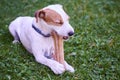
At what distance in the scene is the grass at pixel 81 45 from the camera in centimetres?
491

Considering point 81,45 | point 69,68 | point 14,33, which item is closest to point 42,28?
point 69,68

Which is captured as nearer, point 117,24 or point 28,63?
point 28,63

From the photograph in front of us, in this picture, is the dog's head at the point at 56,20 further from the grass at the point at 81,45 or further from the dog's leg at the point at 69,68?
the grass at the point at 81,45

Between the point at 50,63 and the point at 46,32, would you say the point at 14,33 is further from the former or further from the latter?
the point at 50,63

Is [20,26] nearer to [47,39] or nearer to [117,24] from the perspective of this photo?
[47,39]

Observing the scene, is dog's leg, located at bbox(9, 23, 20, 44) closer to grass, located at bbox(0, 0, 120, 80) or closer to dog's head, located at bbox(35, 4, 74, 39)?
grass, located at bbox(0, 0, 120, 80)

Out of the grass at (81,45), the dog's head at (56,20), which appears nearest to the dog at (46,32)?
the dog's head at (56,20)

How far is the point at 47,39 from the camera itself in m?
4.98

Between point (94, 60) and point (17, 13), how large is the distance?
8.93ft

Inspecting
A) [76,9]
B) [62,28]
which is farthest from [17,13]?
[62,28]

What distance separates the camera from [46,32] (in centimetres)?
489

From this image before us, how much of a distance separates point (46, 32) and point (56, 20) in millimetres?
333

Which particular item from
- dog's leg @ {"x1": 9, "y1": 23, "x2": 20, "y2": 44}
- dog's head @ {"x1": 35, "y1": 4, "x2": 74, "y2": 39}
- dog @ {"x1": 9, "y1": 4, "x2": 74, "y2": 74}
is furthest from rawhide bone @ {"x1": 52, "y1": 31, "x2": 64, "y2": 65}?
dog's leg @ {"x1": 9, "y1": 23, "x2": 20, "y2": 44}

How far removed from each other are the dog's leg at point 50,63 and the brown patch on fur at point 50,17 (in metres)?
0.51
